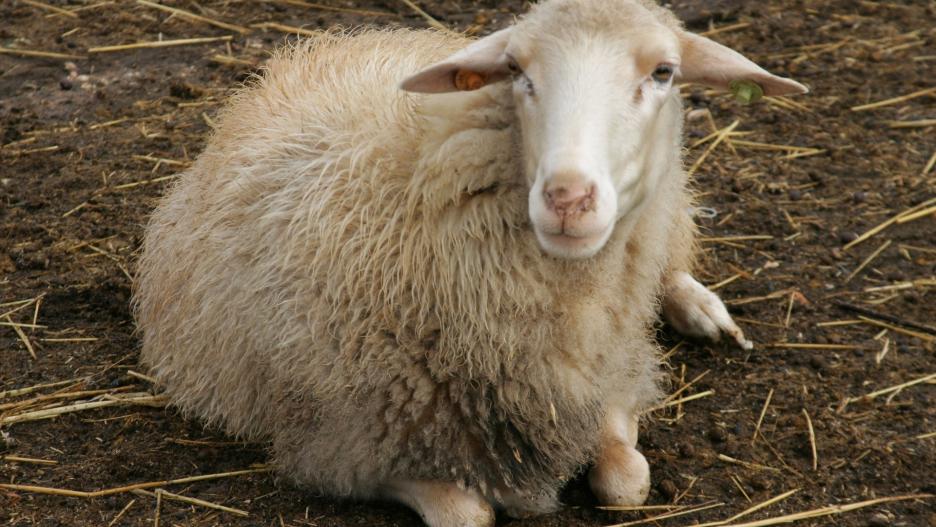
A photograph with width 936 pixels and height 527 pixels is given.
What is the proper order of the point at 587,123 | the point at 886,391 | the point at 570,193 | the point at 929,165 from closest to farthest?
1. the point at 570,193
2. the point at 587,123
3. the point at 886,391
4. the point at 929,165

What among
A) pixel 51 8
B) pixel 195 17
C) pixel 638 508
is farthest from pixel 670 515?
pixel 51 8

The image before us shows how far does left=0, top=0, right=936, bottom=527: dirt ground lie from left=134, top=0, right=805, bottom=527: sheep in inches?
8.4

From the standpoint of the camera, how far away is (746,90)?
339cm

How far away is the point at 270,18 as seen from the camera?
6.79 meters

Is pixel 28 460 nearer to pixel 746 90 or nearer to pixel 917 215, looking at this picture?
pixel 746 90

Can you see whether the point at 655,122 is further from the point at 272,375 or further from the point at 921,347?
the point at 921,347

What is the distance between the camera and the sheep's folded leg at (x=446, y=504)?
346 cm

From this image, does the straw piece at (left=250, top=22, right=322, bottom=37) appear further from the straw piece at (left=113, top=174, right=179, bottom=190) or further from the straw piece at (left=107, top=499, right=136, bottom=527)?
the straw piece at (left=107, top=499, right=136, bottom=527)

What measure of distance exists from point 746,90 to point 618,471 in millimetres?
1222

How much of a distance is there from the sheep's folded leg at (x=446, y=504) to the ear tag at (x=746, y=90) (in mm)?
1382

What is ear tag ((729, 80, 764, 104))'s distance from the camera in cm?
337

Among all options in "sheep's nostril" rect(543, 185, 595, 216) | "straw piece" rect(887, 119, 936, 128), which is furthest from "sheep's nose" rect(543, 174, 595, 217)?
"straw piece" rect(887, 119, 936, 128)

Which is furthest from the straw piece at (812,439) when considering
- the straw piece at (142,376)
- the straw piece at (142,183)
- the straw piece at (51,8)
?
the straw piece at (51,8)

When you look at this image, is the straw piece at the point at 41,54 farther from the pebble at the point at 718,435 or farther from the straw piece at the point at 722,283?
the pebble at the point at 718,435
